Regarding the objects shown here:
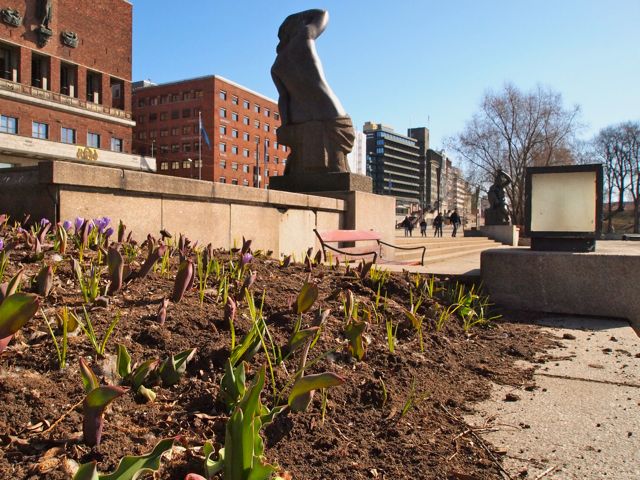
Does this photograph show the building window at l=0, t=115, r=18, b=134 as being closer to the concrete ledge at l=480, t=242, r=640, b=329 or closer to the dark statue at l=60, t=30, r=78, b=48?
the dark statue at l=60, t=30, r=78, b=48

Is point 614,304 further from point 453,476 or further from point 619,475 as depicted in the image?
point 453,476

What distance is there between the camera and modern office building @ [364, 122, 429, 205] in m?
143

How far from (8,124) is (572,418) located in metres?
45.9

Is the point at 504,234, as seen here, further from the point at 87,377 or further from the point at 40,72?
the point at 40,72

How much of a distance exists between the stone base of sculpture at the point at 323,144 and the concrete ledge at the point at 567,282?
4.83 metres

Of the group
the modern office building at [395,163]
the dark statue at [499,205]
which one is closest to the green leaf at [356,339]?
the dark statue at [499,205]

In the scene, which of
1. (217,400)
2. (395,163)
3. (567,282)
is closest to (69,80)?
(567,282)

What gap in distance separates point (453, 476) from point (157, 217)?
3.90 m

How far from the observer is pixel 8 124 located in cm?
3800

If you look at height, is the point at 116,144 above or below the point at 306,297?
above

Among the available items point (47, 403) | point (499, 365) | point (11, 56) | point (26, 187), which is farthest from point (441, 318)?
point (11, 56)

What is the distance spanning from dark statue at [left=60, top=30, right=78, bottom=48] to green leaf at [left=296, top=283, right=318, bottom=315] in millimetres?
49779

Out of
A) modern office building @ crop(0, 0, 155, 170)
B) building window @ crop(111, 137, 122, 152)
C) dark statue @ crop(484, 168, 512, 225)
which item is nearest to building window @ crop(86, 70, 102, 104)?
modern office building @ crop(0, 0, 155, 170)

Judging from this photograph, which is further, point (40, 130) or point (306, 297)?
point (40, 130)
